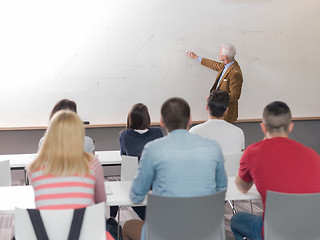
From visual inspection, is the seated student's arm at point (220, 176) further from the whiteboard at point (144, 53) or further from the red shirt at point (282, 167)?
the whiteboard at point (144, 53)

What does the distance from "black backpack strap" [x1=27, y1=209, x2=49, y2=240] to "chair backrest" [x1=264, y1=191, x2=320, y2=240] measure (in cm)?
111

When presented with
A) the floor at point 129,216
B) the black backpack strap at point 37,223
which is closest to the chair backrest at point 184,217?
the black backpack strap at point 37,223

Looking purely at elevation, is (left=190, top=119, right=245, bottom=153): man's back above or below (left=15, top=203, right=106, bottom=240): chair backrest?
above

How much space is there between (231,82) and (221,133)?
83.6 inches

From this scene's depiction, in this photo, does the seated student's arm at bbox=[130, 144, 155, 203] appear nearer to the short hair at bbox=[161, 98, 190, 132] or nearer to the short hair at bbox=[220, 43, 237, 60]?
the short hair at bbox=[161, 98, 190, 132]

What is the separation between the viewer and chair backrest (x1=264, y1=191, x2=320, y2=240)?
2.09 meters

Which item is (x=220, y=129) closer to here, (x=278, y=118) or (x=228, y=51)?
(x=278, y=118)

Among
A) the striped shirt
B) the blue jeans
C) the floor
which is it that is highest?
the striped shirt

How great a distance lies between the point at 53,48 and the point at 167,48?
149cm

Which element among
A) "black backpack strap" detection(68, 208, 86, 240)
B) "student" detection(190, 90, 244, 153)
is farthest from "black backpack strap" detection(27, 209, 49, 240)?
"student" detection(190, 90, 244, 153)

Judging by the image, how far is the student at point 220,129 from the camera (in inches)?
132

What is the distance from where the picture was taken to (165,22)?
18.1 feet

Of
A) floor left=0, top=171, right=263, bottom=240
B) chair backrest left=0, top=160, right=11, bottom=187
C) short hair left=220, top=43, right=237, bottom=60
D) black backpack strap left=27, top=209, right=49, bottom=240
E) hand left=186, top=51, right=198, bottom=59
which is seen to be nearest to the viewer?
black backpack strap left=27, top=209, right=49, bottom=240

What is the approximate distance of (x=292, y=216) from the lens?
213cm
